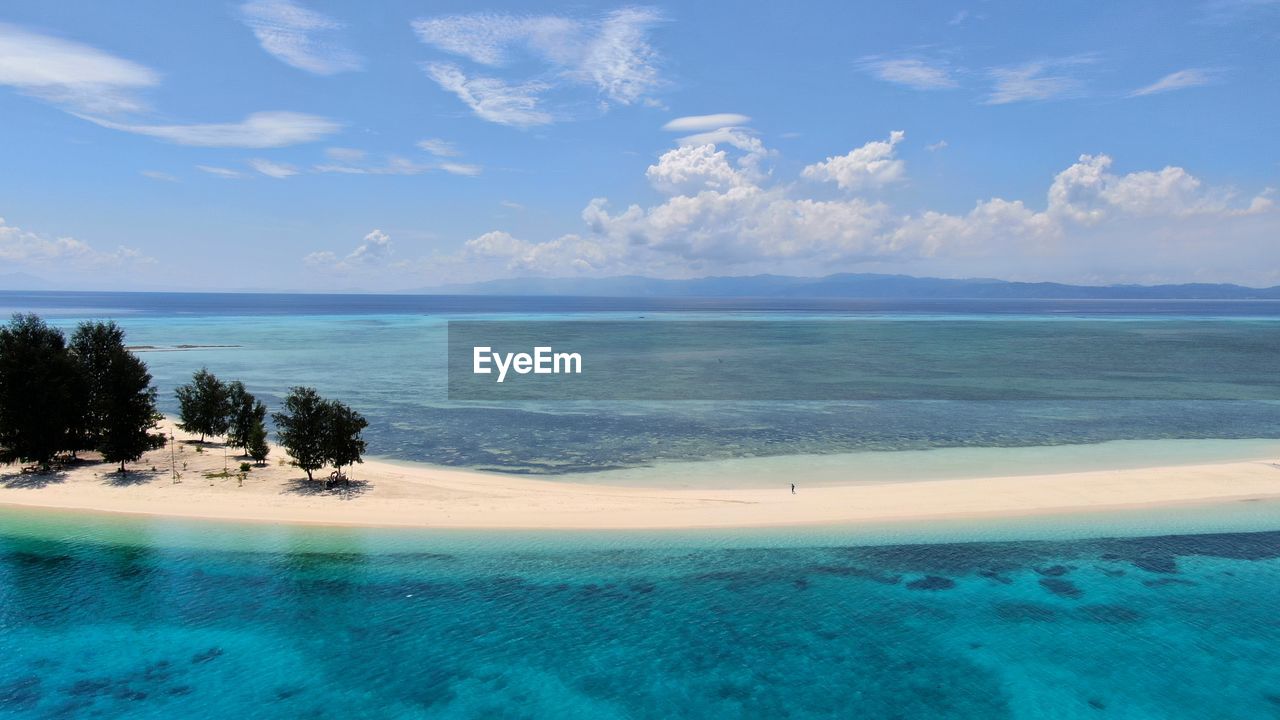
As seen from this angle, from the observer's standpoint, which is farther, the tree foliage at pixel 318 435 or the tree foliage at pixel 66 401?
the tree foliage at pixel 66 401

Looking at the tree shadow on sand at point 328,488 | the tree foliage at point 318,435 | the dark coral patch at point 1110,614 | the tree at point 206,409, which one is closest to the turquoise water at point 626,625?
the dark coral patch at point 1110,614

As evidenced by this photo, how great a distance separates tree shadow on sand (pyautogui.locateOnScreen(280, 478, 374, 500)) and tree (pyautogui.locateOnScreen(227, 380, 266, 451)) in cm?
929

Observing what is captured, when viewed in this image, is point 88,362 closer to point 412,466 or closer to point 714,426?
point 412,466

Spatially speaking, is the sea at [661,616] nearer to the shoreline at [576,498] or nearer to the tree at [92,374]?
the shoreline at [576,498]

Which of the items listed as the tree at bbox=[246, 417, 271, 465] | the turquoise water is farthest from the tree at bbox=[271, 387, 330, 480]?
the turquoise water

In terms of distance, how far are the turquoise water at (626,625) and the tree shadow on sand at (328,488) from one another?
20.3 feet

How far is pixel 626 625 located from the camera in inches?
1254

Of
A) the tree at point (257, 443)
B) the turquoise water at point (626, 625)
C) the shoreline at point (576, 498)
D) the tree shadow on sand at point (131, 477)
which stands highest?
the tree at point (257, 443)

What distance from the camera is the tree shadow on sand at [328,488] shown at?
48094 millimetres

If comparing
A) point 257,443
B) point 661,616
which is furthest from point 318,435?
point 661,616

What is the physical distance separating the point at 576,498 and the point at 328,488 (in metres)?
18.0

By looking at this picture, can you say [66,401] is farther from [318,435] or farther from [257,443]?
[318,435]

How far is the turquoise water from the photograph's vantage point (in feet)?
87.4

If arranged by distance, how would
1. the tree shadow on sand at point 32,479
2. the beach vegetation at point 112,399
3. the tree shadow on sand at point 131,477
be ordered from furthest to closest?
the beach vegetation at point 112,399 → the tree shadow on sand at point 131,477 → the tree shadow on sand at point 32,479
